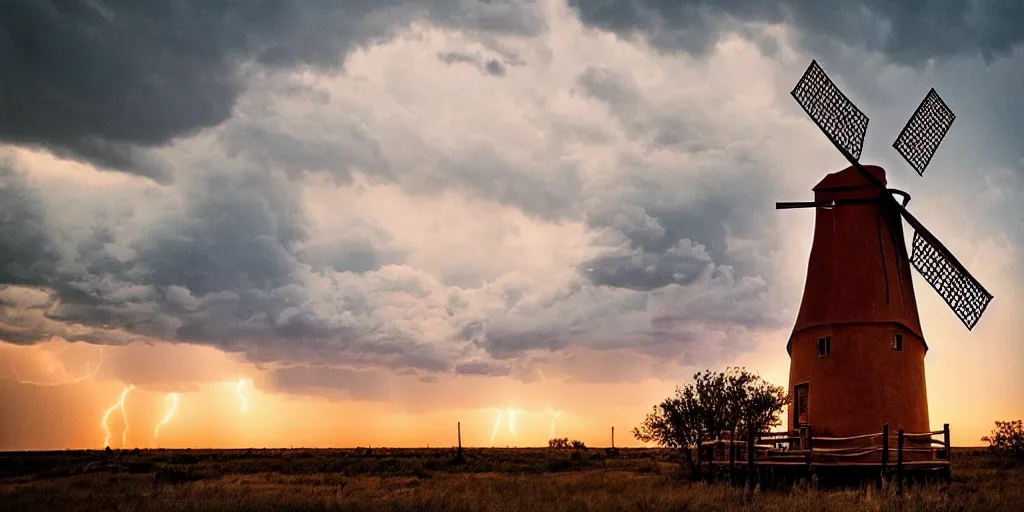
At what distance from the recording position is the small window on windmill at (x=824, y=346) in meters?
27.1

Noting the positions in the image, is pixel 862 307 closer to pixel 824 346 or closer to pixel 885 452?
pixel 824 346

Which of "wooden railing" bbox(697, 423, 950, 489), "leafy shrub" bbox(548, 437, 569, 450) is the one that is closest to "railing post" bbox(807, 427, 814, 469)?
"wooden railing" bbox(697, 423, 950, 489)

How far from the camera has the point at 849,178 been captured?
94.6 feet

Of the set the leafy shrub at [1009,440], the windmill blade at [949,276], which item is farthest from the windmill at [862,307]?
the leafy shrub at [1009,440]

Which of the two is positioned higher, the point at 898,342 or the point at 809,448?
the point at 898,342

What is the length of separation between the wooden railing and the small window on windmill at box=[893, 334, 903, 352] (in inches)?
113

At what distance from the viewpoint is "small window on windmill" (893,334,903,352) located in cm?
2631

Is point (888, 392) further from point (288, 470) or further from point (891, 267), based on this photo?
point (288, 470)

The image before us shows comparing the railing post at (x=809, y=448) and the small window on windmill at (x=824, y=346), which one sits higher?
the small window on windmill at (x=824, y=346)

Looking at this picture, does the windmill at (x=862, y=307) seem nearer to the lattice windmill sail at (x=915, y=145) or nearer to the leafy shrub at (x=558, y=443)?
the lattice windmill sail at (x=915, y=145)

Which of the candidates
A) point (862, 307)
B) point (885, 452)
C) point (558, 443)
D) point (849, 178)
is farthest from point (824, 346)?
point (558, 443)

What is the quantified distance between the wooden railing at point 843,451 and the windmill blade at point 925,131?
42.7 ft

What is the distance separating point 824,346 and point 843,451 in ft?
12.3

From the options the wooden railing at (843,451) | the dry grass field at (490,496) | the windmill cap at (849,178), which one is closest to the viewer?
the dry grass field at (490,496)
